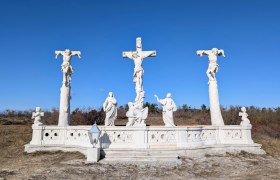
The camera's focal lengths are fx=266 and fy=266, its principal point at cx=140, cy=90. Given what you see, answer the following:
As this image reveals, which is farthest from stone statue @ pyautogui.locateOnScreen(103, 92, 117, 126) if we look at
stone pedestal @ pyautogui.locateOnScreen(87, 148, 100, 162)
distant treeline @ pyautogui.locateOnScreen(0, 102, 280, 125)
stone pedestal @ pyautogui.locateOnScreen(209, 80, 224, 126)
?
distant treeline @ pyautogui.locateOnScreen(0, 102, 280, 125)

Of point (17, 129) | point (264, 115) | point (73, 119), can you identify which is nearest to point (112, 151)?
point (17, 129)

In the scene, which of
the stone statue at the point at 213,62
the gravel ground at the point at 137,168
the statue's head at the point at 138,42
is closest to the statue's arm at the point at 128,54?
the statue's head at the point at 138,42

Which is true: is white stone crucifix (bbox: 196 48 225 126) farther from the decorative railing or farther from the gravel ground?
the gravel ground

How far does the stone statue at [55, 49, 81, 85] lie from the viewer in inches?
619

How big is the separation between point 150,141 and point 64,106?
5.78m

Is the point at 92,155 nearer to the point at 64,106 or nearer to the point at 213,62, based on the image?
the point at 64,106

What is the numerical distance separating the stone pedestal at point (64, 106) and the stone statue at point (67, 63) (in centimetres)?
48

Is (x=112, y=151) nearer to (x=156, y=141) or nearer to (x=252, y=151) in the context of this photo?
(x=156, y=141)

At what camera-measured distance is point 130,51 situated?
53.6 ft

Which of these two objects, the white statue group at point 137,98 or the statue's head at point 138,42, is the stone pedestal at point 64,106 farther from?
the statue's head at point 138,42

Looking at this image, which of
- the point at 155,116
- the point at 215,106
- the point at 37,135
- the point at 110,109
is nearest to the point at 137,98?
the point at 110,109

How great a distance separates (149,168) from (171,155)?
4.93 ft

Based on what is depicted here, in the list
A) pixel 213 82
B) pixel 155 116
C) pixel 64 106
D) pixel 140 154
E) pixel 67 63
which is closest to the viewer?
pixel 140 154

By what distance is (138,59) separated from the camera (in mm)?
16078
